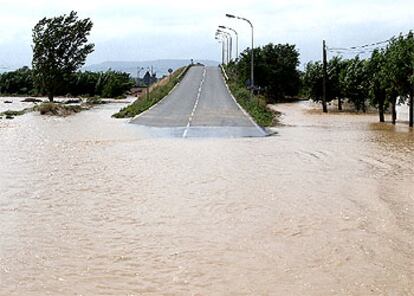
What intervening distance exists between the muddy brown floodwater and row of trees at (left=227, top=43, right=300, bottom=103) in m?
43.7

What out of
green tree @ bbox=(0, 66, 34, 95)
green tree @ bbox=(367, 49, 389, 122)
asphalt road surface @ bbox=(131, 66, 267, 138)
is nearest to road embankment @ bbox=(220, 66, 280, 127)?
asphalt road surface @ bbox=(131, 66, 267, 138)

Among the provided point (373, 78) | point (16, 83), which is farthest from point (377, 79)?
point (16, 83)

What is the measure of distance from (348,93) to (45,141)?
28219 mm

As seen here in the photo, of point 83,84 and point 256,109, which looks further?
point 83,84

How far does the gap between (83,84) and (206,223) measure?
93975mm

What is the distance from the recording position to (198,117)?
35.4 m

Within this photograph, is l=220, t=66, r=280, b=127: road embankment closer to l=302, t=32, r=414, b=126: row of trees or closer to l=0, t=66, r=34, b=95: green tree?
l=302, t=32, r=414, b=126: row of trees

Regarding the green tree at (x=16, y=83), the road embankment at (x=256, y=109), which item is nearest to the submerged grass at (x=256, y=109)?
the road embankment at (x=256, y=109)

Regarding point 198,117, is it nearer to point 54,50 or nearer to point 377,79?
point 377,79

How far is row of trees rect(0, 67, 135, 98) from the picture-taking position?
3725 inches

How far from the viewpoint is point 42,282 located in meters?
7.69

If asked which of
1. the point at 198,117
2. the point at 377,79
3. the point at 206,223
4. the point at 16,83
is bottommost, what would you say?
the point at 206,223

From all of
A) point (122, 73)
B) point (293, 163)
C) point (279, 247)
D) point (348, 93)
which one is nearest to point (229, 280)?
point (279, 247)

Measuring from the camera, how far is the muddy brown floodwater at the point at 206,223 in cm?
779
